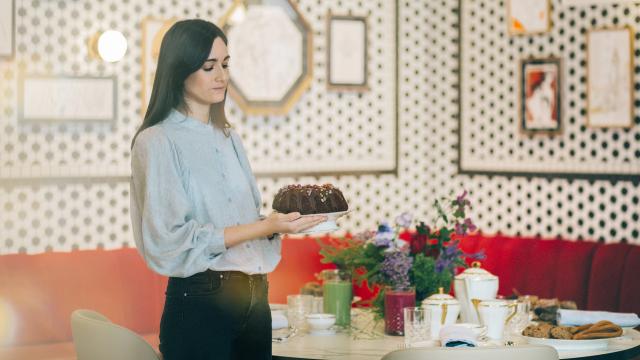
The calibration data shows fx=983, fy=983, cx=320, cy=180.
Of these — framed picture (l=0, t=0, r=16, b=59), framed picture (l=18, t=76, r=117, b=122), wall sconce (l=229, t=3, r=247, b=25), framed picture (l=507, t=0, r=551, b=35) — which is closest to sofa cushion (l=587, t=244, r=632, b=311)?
framed picture (l=507, t=0, r=551, b=35)

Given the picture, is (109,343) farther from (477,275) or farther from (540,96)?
(540,96)

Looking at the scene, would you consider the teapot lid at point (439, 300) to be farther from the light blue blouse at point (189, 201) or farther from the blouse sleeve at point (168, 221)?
the blouse sleeve at point (168, 221)

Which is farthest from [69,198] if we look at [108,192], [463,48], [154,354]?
[463,48]

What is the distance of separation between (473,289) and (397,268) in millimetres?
300

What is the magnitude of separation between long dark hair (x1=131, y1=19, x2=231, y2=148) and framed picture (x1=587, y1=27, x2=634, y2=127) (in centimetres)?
305

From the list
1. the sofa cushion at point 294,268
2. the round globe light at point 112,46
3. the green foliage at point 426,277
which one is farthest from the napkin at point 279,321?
the round globe light at point 112,46

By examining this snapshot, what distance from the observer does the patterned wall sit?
5133 mm

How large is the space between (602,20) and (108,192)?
2.92m

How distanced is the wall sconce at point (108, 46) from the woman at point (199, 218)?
2.25 metres

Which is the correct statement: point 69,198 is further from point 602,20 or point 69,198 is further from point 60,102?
point 602,20

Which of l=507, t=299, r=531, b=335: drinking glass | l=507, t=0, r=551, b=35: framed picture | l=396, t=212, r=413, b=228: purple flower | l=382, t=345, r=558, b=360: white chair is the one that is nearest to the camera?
l=382, t=345, r=558, b=360: white chair

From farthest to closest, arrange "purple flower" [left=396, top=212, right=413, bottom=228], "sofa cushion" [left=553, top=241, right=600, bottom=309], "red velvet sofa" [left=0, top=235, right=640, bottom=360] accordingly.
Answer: "sofa cushion" [left=553, top=241, right=600, bottom=309], "red velvet sofa" [left=0, top=235, right=640, bottom=360], "purple flower" [left=396, top=212, right=413, bottom=228]

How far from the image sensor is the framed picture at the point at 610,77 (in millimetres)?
5402

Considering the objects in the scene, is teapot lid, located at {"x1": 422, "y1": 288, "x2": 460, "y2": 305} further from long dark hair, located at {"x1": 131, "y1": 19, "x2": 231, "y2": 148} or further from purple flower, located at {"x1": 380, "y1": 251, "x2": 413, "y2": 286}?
long dark hair, located at {"x1": 131, "y1": 19, "x2": 231, "y2": 148}
